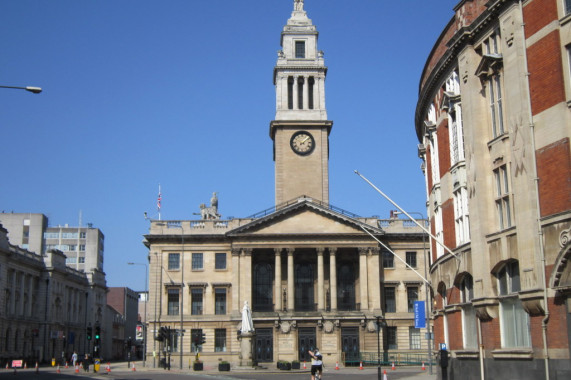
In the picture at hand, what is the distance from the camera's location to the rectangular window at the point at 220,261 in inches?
3103

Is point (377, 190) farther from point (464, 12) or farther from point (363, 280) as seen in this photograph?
point (363, 280)

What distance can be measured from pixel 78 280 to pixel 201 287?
43.1 metres

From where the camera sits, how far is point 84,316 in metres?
119

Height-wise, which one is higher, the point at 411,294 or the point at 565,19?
the point at 565,19

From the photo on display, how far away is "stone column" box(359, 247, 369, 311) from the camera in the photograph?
250 ft

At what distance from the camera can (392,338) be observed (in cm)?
7706

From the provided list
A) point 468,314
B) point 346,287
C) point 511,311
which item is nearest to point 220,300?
point 346,287

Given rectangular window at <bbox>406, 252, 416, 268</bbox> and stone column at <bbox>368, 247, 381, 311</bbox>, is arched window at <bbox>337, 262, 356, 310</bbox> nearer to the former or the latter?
stone column at <bbox>368, 247, 381, 311</bbox>

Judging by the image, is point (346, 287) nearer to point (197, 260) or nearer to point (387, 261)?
point (387, 261)

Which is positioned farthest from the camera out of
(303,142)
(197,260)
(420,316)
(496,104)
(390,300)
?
(303,142)

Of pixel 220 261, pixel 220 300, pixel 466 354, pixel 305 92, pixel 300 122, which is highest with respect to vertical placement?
pixel 305 92

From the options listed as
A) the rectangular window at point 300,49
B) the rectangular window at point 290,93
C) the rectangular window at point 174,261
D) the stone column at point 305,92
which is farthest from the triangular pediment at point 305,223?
the rectangular window at point 300,49

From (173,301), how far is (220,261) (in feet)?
21.5

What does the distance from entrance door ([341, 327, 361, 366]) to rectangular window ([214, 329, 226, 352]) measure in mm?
12493
